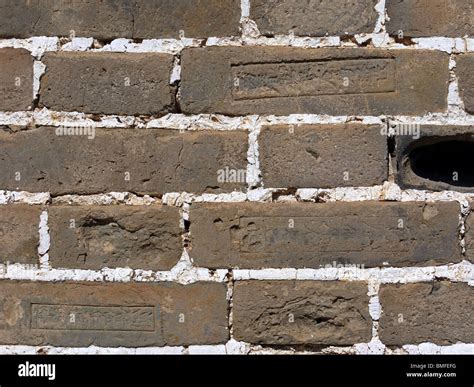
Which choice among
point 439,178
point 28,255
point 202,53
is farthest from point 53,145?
point 439,178

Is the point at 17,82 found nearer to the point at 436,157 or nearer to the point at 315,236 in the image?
the point at 315,236

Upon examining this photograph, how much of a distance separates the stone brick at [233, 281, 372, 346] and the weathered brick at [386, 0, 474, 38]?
1.46 feet

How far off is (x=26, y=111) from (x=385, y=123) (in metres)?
0.62

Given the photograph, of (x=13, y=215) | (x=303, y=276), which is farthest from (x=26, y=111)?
(x=303, y=276)

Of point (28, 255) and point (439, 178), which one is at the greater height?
point (439, 178)

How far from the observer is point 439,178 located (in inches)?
48.8

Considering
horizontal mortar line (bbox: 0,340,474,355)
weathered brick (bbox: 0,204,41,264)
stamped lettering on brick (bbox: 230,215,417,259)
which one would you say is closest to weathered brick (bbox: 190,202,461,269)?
stamped lettering on brick (bbox: 230,215,417,259)

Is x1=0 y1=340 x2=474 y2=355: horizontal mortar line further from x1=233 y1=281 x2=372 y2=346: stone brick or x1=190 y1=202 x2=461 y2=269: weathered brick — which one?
x1=190 y1=202 x2=461 y2=269: weathered brick

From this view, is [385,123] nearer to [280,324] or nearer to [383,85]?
[383,85]

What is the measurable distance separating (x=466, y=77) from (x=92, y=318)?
766 millimetres

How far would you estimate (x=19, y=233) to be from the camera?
122 centimetres

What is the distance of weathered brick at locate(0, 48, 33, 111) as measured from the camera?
4.01ft

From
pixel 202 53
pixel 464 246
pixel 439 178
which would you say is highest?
pixel 202 53

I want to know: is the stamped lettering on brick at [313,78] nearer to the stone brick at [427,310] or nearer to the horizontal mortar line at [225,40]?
the horizontal mortar line at [225,40]
